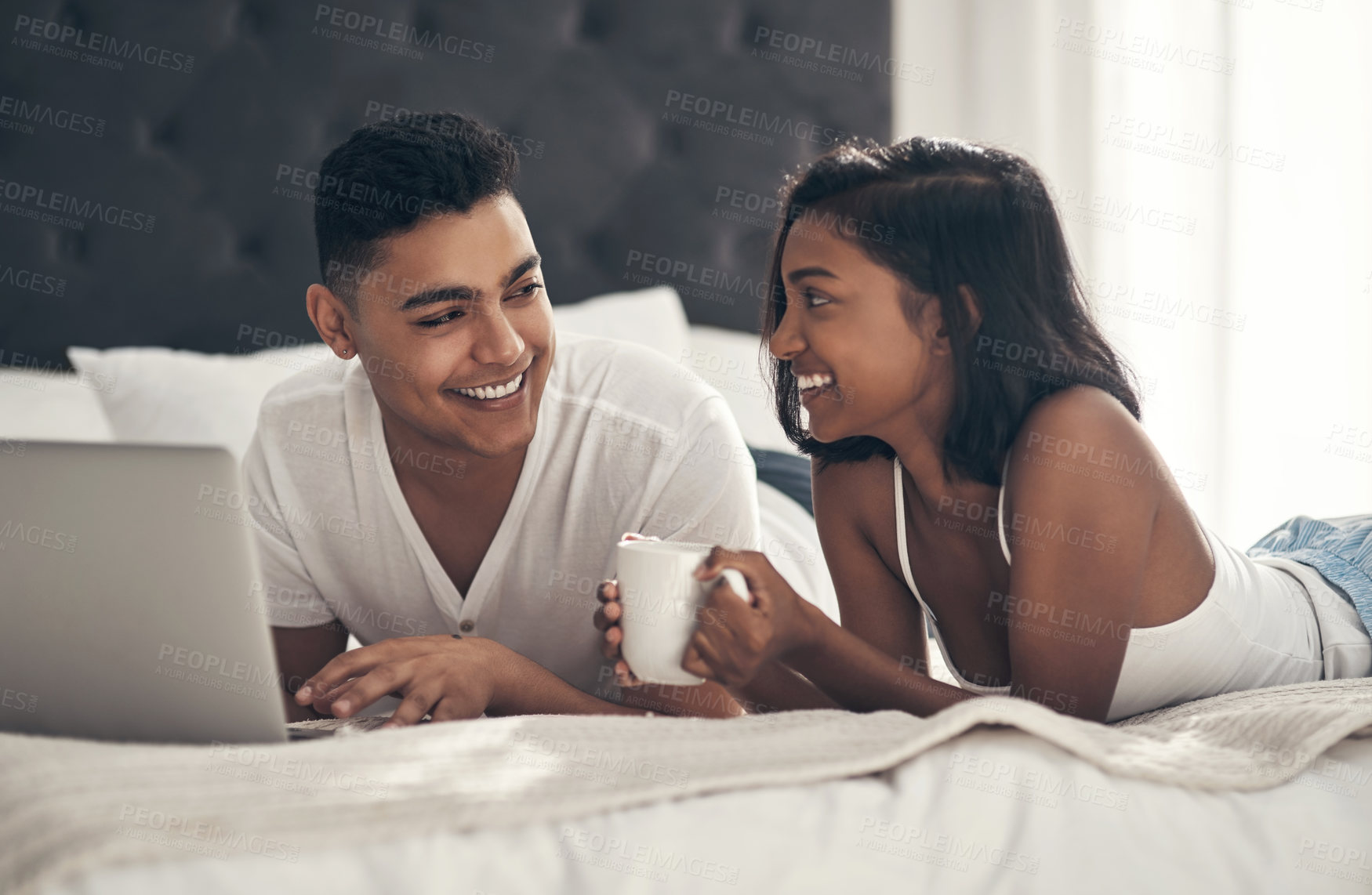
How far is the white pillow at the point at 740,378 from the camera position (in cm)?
216

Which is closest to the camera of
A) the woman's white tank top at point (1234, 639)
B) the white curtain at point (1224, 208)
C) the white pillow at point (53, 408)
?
the woman's white tank top at point (1234, 639)

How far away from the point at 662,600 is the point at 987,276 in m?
0.53

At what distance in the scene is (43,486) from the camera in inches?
28.6

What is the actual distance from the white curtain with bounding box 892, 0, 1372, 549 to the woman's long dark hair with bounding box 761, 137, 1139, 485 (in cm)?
89

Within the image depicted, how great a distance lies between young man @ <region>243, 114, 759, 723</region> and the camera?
4.13ft
